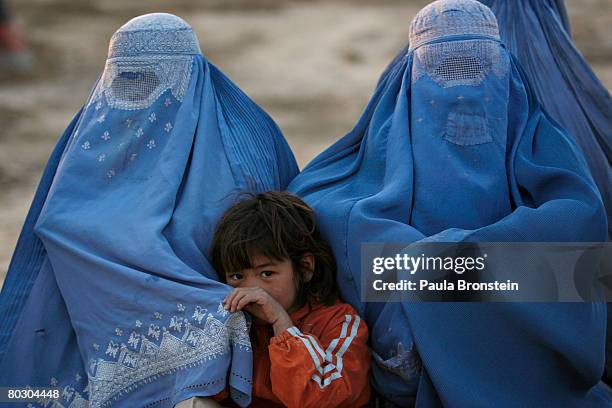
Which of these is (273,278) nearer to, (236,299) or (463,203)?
(236,299)

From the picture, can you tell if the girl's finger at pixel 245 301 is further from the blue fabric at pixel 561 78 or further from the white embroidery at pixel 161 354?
the blue fabric at pixel 561 78

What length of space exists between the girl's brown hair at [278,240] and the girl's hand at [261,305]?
0.35 ft

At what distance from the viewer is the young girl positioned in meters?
2.84

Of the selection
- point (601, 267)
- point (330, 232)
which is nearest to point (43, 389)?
point (330, 232)

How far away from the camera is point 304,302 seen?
3139 mm

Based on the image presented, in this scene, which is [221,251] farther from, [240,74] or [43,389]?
[240,74]

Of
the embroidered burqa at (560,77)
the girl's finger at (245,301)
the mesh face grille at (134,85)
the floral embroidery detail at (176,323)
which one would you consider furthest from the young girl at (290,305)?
the embroidered burqa at (560,77)

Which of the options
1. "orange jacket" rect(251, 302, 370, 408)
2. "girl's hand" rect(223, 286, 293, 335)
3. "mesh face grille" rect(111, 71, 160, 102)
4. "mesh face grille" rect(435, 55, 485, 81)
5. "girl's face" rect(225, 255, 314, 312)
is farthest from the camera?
"mesh face grille" rect(111, 71, 160, 102)

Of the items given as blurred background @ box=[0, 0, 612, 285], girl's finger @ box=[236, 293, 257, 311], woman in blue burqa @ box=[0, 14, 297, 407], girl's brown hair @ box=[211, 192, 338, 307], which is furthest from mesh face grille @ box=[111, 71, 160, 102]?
blurred background @ box=[0, 0, 612, 285]

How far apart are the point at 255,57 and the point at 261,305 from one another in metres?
10.4

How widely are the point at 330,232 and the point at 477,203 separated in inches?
17.1

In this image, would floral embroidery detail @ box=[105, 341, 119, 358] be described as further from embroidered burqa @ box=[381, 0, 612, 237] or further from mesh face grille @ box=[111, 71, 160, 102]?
embroidered burqa @ box=[381, 0, 612, 237]

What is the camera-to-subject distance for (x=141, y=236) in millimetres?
3158

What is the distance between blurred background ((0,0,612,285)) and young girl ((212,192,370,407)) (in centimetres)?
458
